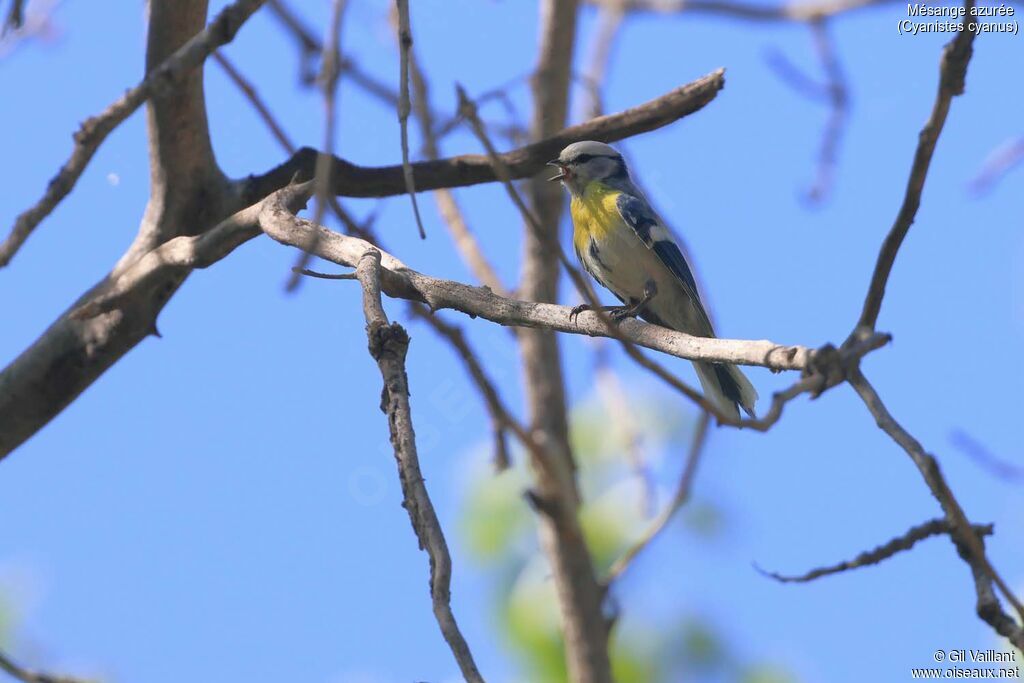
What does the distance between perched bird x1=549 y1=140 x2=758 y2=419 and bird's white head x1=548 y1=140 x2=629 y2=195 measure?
106 millimetres

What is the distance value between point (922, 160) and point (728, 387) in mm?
2435

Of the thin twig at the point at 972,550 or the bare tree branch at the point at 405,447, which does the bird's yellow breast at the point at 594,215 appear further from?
the thin twig at the point at 972,550

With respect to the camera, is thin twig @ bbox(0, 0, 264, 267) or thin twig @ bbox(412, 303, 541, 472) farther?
thin twig @ bbox(0, 0, 264, 267)

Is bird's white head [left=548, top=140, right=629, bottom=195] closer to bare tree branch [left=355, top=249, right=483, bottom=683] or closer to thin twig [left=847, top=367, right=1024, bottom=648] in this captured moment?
bare tree branch [left=355, top=249, right=483, bottom=683]

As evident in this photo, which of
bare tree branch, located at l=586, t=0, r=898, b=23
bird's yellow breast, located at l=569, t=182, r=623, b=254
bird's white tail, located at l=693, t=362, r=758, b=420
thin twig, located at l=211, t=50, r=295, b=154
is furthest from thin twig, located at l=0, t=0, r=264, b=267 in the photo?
bare tree branch, located at l=586, t=0, r=898, b=23

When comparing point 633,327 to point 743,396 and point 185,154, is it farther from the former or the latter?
point 185,154

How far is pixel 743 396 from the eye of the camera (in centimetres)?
418

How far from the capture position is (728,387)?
4199 mm

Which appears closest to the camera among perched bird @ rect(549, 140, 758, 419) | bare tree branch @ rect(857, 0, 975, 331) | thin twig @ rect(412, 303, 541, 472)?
thin twig @ rect(412, 303, 541, 472)

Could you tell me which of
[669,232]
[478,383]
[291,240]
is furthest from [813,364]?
[669,232]

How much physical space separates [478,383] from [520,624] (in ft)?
13.9

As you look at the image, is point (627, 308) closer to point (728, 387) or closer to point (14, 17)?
point (728, 387)

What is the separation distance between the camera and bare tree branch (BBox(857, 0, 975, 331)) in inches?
69.1

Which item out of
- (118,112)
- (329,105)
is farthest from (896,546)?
(118,112)
